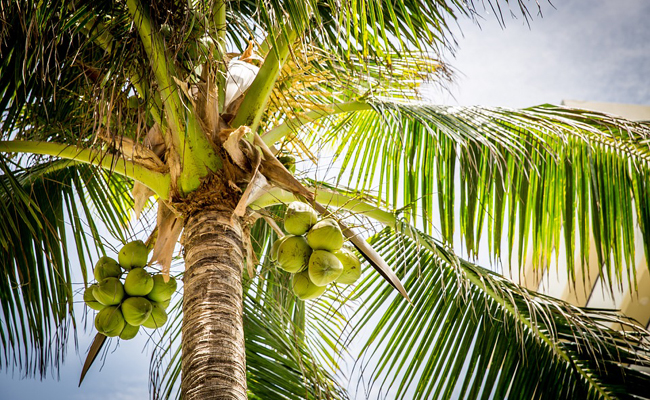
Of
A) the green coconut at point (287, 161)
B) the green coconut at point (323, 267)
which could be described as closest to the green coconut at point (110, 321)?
the green coconut at point (323, 267)

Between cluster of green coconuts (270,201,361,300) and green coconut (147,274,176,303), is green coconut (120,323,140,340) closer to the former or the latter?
green coconut (147,274,176,303)

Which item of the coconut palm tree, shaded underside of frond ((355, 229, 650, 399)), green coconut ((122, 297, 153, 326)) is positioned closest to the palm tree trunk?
the coconut palm tree

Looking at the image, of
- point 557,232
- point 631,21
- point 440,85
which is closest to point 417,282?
point 557,232

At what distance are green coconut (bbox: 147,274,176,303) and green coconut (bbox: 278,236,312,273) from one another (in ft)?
1.56

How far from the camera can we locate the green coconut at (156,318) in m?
2.45

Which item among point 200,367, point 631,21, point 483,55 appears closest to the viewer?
point 200,367

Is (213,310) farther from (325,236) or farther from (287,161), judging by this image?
(287,161)

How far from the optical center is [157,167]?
2.44 m

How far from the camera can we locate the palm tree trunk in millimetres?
1912

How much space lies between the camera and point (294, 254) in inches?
89.1

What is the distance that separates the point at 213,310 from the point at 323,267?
387 mm

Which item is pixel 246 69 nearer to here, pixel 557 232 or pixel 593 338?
pixel 557 232

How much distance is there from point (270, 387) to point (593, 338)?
1.60 metres

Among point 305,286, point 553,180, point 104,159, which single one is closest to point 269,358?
point 305,286
